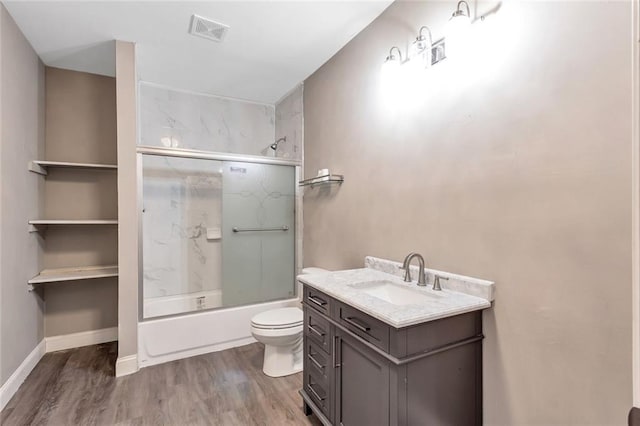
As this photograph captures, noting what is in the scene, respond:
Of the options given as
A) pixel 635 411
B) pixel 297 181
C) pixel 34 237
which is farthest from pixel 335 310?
pixel 34 237

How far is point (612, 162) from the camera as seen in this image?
1.07 metres

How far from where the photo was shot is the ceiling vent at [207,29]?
7.16 feet

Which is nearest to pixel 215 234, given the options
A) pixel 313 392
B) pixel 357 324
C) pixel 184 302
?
pixel 184 302

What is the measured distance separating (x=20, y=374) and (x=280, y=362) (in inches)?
74.1

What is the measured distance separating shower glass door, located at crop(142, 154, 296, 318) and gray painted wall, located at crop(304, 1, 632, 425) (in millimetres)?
1508

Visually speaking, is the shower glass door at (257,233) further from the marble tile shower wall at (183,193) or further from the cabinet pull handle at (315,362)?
the cabinet pull handle at (315,362)

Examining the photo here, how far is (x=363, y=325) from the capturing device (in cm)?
140

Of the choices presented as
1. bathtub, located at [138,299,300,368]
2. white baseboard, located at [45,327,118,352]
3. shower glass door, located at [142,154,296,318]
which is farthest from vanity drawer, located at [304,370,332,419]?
white baseboard, located at [45,327,118,352]

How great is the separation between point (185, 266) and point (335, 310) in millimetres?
2359

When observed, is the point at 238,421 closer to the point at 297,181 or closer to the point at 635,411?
the point at 635,411

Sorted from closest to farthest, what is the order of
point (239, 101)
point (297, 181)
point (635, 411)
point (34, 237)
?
point (635, 411)
point (34, 237)
point (297, 181)
point (239, 101)

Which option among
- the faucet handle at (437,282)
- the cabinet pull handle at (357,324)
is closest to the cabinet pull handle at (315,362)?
the cabinet pull handle at (357,324)

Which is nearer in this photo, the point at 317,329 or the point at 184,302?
the point at 317,329

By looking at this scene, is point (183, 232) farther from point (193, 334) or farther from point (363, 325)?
point (363, 325)
